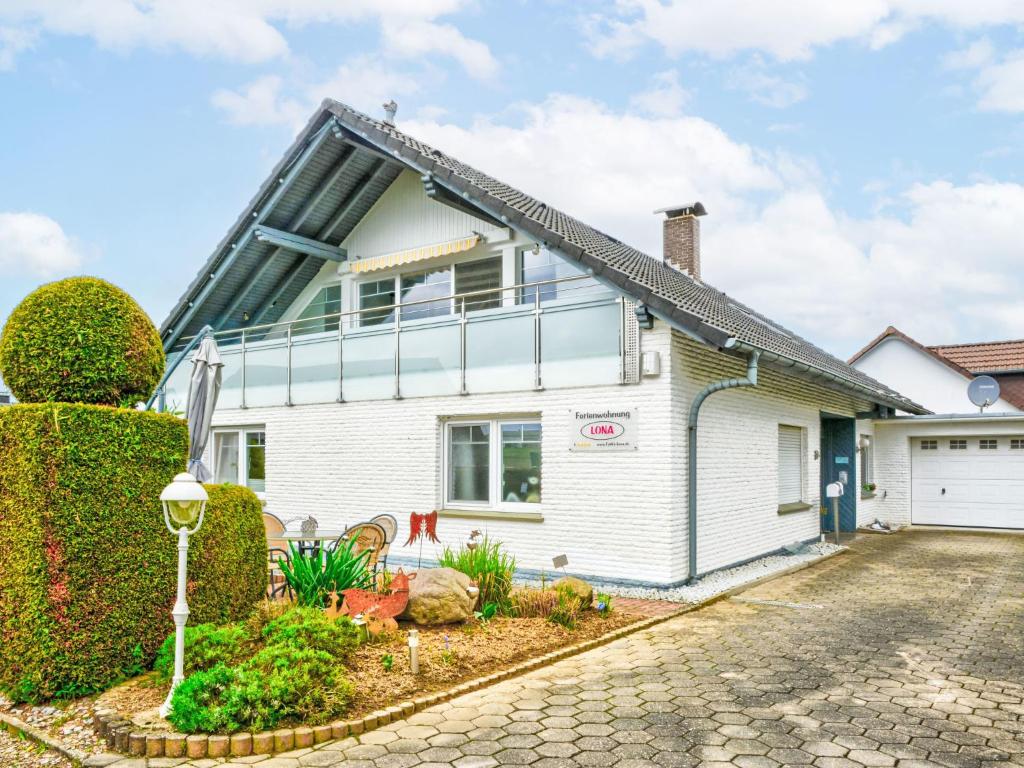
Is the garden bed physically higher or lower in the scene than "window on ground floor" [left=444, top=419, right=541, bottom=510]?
lower

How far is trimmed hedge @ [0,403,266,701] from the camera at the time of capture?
5832 mm

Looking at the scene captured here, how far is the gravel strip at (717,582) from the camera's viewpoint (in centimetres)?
983

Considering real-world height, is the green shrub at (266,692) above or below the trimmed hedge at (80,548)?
below

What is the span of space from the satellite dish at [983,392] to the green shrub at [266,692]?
1879cm

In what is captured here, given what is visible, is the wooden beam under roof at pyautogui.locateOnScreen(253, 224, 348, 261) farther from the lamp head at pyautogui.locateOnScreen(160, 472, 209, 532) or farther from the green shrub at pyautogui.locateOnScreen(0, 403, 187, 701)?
the lamp head at pyautogui.locateOnScreen(160, 472, 209, 532)

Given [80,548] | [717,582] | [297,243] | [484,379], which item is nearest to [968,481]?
[717,582]

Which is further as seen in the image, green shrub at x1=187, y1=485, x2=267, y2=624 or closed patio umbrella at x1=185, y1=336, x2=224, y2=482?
closed patio umbrella at x1=185, y1=336, x2=224, y2=482

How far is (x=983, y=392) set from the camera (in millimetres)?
20000

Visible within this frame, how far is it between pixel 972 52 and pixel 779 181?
5.46 m

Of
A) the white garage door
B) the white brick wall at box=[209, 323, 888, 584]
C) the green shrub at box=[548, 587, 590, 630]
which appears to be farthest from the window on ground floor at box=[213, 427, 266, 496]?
the white garage door

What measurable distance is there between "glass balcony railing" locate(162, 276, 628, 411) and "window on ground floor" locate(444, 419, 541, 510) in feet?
1.97

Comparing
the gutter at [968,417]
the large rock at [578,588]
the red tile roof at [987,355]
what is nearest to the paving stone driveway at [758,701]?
the large rock at [578,588]

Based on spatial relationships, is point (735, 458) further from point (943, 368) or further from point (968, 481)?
point (943, 368)

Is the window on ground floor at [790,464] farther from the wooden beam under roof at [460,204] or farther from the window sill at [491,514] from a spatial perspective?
the wooden beam under roof at [460,204]
